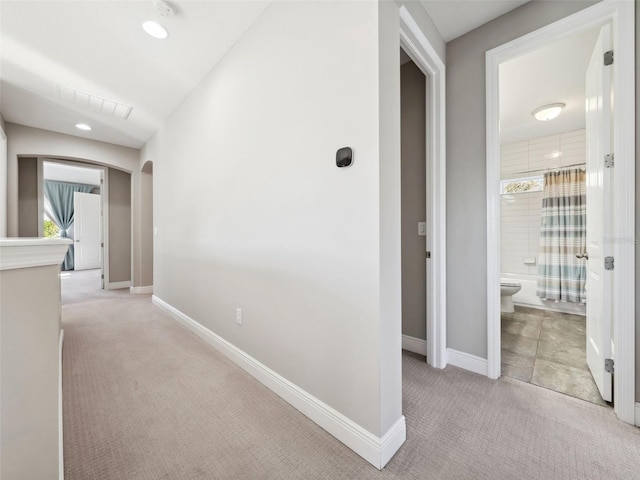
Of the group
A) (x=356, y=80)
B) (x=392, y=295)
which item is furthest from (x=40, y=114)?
(x=392, y=295)

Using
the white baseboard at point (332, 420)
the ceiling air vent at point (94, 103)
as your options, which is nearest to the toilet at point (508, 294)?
the white baseboard at point (332, 420)

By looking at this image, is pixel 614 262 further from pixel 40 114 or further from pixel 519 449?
→ pixel 40 114

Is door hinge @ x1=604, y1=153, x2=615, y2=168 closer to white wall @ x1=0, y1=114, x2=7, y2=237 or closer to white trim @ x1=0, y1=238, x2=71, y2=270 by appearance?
white trim @ x1=0, y1=238, x2=71, y2=270

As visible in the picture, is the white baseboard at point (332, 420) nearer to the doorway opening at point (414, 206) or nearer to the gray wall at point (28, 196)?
the doorway opening at point (414, 206)

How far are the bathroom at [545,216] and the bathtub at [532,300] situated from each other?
11 mm

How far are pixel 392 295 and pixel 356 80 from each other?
3.55ft

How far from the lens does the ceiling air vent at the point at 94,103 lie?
2998mm

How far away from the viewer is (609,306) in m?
1.57

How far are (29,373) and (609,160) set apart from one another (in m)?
2.87

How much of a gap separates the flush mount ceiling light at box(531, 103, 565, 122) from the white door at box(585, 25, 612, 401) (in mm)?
1516

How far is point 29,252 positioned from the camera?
2.71 feet

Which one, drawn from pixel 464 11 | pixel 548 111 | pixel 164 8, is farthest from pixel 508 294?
pixel 164 8

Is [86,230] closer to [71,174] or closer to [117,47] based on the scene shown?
[71,174]

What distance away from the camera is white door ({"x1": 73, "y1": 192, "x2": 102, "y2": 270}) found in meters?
7.49
